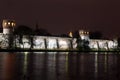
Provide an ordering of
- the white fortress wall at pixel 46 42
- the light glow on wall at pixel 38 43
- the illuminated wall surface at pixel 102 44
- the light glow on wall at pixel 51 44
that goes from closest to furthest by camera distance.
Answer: the white fortress wall at pixel 46 42 < the light glow on wall at pixel 38 43 < the light glow on wall at pixel 51 44 < the illuminated wall surface at pixel 102 44

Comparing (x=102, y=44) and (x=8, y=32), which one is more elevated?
(x=8, y=32)

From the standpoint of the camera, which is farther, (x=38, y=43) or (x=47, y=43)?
(x=47, y=43)

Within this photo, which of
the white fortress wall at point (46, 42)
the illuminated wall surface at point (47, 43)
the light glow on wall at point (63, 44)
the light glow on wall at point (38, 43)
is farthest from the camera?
the light glow on wall at point (63, 44)

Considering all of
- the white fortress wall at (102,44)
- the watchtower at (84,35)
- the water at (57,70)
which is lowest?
the water at (57,70)

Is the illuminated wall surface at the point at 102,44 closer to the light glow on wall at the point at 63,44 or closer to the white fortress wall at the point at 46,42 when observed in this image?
the white fortress wall at the point at 46,42

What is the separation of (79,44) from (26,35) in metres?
23.1

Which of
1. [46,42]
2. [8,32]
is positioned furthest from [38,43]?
[8,32]

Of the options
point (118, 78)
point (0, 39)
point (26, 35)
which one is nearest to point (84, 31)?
point (26, 35)

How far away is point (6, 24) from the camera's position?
347ft

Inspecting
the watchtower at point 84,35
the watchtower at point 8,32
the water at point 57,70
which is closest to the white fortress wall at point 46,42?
the watchtower at point 8,32

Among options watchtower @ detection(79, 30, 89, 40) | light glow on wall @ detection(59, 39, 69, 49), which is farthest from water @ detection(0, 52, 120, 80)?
watchtower @ detection(79, 30, 89, 40)

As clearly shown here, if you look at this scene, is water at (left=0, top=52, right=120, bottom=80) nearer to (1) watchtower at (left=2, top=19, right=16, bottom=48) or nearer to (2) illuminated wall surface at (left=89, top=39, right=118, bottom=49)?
(1) watchtower at (left=2, top=19, right=16, bottom=48)

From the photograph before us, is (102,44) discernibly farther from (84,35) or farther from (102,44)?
(84,35)

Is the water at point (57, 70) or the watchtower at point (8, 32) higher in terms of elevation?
the watchtower at point (8, 32)
